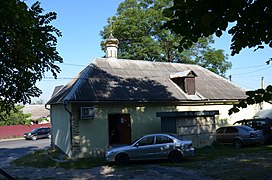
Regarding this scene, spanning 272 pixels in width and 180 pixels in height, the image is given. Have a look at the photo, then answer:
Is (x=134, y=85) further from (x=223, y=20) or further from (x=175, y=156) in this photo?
(x=223, y=20)

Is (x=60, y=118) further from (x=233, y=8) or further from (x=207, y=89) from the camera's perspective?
(x=233, y=8)

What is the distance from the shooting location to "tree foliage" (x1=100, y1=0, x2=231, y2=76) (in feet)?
130

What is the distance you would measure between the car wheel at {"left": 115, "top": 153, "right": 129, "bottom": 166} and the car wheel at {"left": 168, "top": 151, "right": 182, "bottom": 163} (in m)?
2.07

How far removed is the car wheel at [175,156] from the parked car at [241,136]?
6688mm

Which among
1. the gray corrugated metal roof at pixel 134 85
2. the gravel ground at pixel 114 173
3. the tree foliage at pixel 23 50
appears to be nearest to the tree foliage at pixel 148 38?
the gray corrugated metal roof at pixel 134 85

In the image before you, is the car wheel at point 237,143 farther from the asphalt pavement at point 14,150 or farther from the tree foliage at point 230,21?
the tree foliage at point 230,21

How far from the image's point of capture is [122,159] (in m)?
16.6

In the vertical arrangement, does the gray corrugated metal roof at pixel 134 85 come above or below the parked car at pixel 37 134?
above

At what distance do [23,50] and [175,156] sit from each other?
38.0ft

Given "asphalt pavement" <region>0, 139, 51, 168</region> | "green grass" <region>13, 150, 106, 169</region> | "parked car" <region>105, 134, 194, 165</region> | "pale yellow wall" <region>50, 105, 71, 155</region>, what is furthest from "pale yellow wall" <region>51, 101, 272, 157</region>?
"parked car" <region>105, 134, 194, 165</region>

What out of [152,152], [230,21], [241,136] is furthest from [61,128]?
[230,21]

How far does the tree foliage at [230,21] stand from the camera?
408 cm

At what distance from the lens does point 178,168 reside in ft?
48.5

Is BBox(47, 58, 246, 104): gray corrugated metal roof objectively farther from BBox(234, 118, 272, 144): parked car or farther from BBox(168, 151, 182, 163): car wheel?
BBox(168, 151, 182, 163): car wheel
